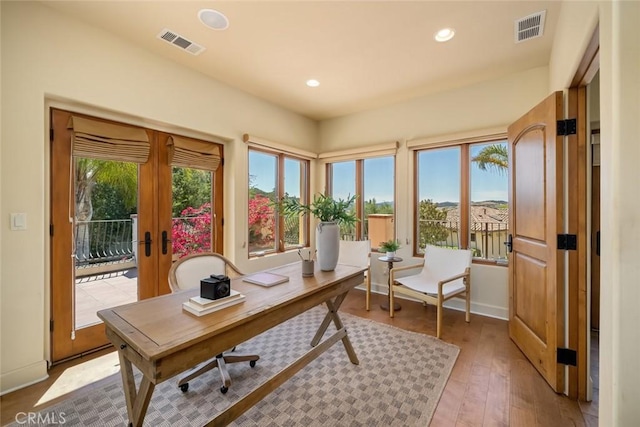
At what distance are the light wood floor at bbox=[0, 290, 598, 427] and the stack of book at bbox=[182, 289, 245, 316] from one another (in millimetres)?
1431

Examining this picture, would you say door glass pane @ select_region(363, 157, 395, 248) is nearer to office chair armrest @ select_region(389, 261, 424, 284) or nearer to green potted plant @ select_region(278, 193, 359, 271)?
office chair armrest @ select_region(389, 261, 424, 284)

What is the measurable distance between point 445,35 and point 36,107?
11.4 ft

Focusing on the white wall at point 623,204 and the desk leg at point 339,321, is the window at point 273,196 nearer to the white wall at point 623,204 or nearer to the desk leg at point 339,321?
the desk leg at point 339,321

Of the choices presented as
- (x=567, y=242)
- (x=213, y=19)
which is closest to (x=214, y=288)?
(x=213, y=19)

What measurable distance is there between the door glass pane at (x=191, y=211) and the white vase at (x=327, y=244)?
6.19 feet

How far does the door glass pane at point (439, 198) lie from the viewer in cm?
367

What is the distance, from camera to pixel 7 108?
1.91 metres

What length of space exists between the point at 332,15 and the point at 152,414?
319cm

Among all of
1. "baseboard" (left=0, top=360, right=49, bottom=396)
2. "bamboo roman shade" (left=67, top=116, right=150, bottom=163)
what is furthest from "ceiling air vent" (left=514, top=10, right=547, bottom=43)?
"baseboard" (left=0, top=360, right=49, bottom=396)

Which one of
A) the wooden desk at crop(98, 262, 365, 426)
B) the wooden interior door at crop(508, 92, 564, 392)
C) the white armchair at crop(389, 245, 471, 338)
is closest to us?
the wooden desk at crop(98, 262, 365, 426)

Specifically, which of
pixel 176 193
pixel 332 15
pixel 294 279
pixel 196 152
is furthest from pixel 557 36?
pixel 176 193

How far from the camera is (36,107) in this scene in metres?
2.04

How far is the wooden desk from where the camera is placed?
1.07 meters

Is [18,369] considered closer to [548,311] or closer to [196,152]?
[196,152]
